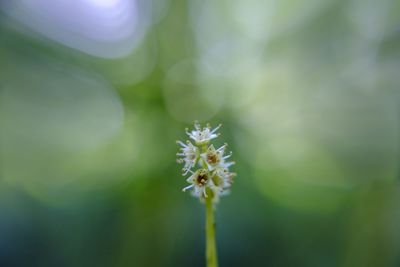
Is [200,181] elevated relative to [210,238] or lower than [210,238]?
elevated

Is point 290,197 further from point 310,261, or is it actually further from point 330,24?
point 330,24

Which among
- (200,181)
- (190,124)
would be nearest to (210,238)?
(200,181)

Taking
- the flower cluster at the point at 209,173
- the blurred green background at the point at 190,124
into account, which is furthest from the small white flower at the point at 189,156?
the blurred green background at the point at 190,124

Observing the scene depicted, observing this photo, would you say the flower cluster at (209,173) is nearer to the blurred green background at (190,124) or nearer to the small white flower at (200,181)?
the small white flower at (200,181)

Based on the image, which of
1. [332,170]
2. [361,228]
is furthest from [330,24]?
[361,228]

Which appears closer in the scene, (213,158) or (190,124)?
(213,158)

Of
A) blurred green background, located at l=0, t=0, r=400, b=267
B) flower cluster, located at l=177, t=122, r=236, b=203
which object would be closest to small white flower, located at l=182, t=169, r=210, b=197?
flower cluster, located at l=177, t=122, r=236, b=203

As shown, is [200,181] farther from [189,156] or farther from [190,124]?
[190,124]

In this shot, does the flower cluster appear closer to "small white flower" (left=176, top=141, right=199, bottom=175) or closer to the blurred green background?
"small white flower" (left=176, top=141, right=199, bottom=175)
